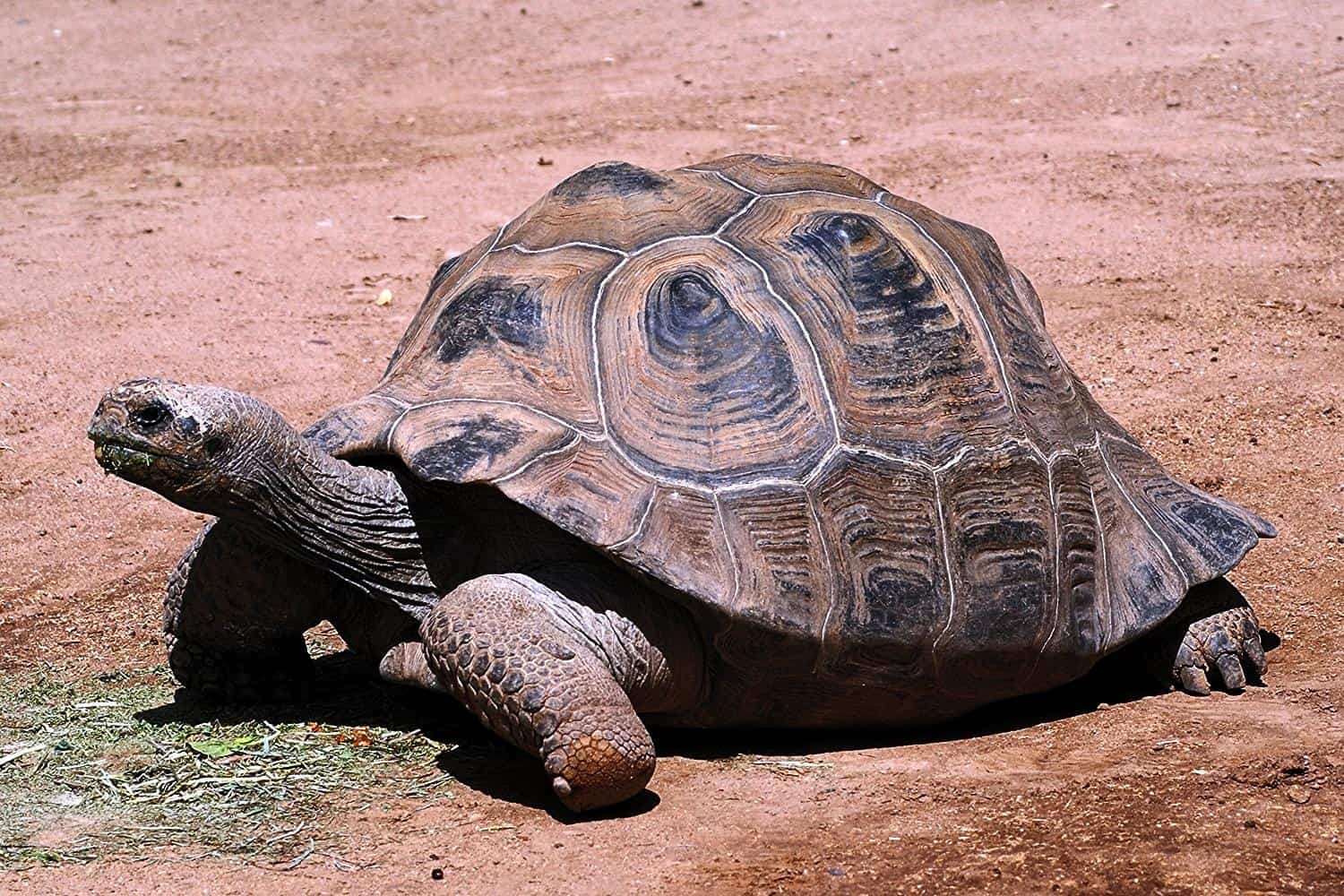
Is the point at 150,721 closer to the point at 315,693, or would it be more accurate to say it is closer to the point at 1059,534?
the point at 315,693

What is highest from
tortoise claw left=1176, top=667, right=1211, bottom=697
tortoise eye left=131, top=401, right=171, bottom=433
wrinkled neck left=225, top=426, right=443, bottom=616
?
tortoise eye left=131, top=401, right=171, bottom=433

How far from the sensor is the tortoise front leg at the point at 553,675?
3686mm

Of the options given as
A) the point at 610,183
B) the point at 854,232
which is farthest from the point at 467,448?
the point at 854,232

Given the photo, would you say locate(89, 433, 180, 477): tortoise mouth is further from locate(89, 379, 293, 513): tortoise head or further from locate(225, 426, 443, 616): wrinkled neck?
locate(225, 426, 443, 616): wrinkled neck

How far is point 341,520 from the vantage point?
4.11m

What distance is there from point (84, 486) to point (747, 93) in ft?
23.6

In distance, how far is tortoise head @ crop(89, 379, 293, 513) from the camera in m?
3.88

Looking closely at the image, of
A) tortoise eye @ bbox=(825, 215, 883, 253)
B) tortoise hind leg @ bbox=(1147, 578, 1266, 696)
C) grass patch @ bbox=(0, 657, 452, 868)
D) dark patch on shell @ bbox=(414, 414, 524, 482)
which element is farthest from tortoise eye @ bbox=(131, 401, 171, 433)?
tortoise hind leg @ bbox=(1147, 578, 1266, 696)

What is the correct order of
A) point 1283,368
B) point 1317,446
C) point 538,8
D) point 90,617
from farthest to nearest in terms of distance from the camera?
point 538,8, point 1283,368, point 1317,446, point 90,617

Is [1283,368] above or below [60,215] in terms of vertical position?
below

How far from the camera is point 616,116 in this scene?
1202 centimetres

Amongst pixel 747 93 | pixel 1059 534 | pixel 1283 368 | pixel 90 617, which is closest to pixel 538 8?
pixel 747 93

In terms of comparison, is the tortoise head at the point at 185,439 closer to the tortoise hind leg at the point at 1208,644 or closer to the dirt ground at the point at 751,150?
the dirt ground at the point at 751,150

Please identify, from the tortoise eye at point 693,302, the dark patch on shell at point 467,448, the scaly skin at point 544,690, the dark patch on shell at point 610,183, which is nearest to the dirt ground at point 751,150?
the scaly skin at point 544,690
